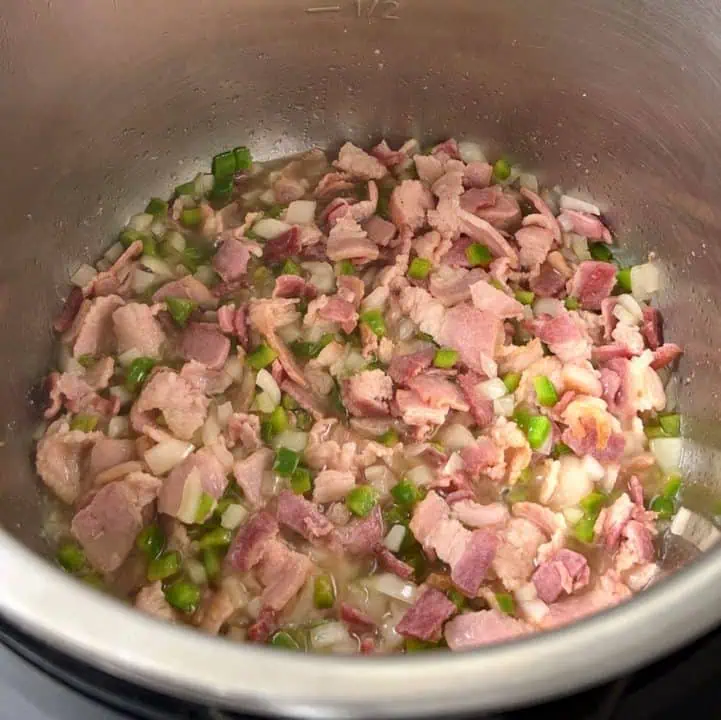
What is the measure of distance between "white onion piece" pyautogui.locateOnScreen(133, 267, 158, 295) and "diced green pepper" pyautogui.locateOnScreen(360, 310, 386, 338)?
0.51m

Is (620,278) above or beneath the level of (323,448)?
above

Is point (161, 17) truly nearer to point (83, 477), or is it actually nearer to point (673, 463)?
point (83, 477)

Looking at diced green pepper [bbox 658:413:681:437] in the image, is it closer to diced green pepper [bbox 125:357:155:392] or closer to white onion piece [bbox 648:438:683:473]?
white onion piece [bbox 648:438:683:473]


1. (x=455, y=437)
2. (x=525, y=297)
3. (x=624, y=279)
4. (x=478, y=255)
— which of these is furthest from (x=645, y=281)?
(x=455, y=437)

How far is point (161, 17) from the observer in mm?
1896

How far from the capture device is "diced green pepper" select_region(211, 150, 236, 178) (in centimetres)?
216

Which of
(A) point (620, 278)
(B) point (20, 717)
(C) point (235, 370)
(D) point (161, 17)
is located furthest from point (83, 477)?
(A) point (620, 278)

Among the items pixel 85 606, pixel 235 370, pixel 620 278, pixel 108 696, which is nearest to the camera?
pixel 85 606

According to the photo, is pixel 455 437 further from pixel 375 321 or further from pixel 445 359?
pixel 375 321

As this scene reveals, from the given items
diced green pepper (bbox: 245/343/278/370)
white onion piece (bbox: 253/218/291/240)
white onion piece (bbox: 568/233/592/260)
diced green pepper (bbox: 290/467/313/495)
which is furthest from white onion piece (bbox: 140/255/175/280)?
white onion piece (bbox: 568/233/592/260)

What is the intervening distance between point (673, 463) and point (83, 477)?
122cm

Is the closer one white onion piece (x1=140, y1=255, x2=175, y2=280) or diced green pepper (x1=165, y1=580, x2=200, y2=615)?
diced green pepper (x1=165, y1=580, x2=200, y2=615)

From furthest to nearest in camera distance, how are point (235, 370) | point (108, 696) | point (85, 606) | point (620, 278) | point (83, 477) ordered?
1. point (620, 278)
2. point (235, 370)
3. point (83, 477)
4. point (108, 696)
5. point (85, 606)

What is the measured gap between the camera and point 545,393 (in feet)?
5.91
